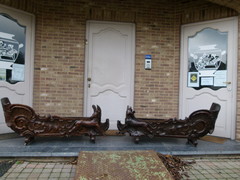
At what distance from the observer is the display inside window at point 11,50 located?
4.08m

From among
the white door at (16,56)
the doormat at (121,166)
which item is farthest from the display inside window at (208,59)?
the white door at (16,56)

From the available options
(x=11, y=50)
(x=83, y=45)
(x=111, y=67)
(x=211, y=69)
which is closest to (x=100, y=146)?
(x=111, y=67)

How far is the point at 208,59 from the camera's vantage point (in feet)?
14.7

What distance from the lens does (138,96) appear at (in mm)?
4688

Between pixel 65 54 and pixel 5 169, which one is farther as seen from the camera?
pixel 65 54

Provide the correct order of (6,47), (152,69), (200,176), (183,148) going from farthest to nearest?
(152,69)
(6,47)
(183,148)
(200,176)

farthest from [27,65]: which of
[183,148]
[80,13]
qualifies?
[183,148]

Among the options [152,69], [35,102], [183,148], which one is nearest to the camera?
[183,148]

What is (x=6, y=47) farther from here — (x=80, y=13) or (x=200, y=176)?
(x=200, y=176)

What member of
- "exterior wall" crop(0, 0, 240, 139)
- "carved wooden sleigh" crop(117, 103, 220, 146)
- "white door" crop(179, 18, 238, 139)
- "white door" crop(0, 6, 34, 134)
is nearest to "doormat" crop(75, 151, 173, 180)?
"carved wooden sleigh" crop(117, 103, 220, 146)

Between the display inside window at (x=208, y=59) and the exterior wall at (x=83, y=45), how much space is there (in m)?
0.32

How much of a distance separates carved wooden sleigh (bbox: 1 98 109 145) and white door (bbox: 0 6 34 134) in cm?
98

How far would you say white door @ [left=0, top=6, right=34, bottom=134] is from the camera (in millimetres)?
4078

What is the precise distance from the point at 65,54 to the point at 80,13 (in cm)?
102
